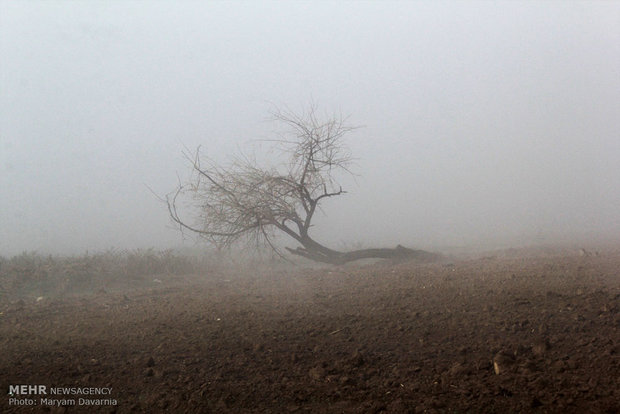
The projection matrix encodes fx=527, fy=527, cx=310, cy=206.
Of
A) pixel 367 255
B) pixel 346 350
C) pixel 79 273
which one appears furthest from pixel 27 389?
pixel 367 255

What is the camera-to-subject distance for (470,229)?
2709 centimetres

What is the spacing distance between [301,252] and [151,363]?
875 cm

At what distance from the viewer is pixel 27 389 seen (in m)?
4.48

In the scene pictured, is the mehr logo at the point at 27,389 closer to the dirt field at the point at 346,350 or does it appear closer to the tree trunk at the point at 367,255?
the dirt field at the point at 346,350

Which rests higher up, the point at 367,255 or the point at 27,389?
the point at 367,255

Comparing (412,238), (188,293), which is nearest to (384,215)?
(412,238)

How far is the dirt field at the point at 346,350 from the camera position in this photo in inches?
152

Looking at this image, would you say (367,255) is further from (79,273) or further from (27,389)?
(27,389)

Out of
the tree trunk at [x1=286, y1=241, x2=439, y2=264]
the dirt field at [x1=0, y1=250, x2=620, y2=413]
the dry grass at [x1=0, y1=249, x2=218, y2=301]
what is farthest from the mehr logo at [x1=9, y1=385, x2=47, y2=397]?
the tree trunk at [x1=286, y1=241, x2=439, y2=264]

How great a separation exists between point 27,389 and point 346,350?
279 centimetres

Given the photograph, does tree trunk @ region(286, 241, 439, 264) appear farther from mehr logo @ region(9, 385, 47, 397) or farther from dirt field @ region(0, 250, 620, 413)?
mehr logo @ region(9, 385, 47, 397)

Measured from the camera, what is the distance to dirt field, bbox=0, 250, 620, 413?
3.87m

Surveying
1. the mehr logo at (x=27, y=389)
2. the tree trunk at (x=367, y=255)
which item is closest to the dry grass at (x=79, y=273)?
the tree trunk at (x=367, y=255)

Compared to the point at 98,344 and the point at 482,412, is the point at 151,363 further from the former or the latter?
the point at 482,412
